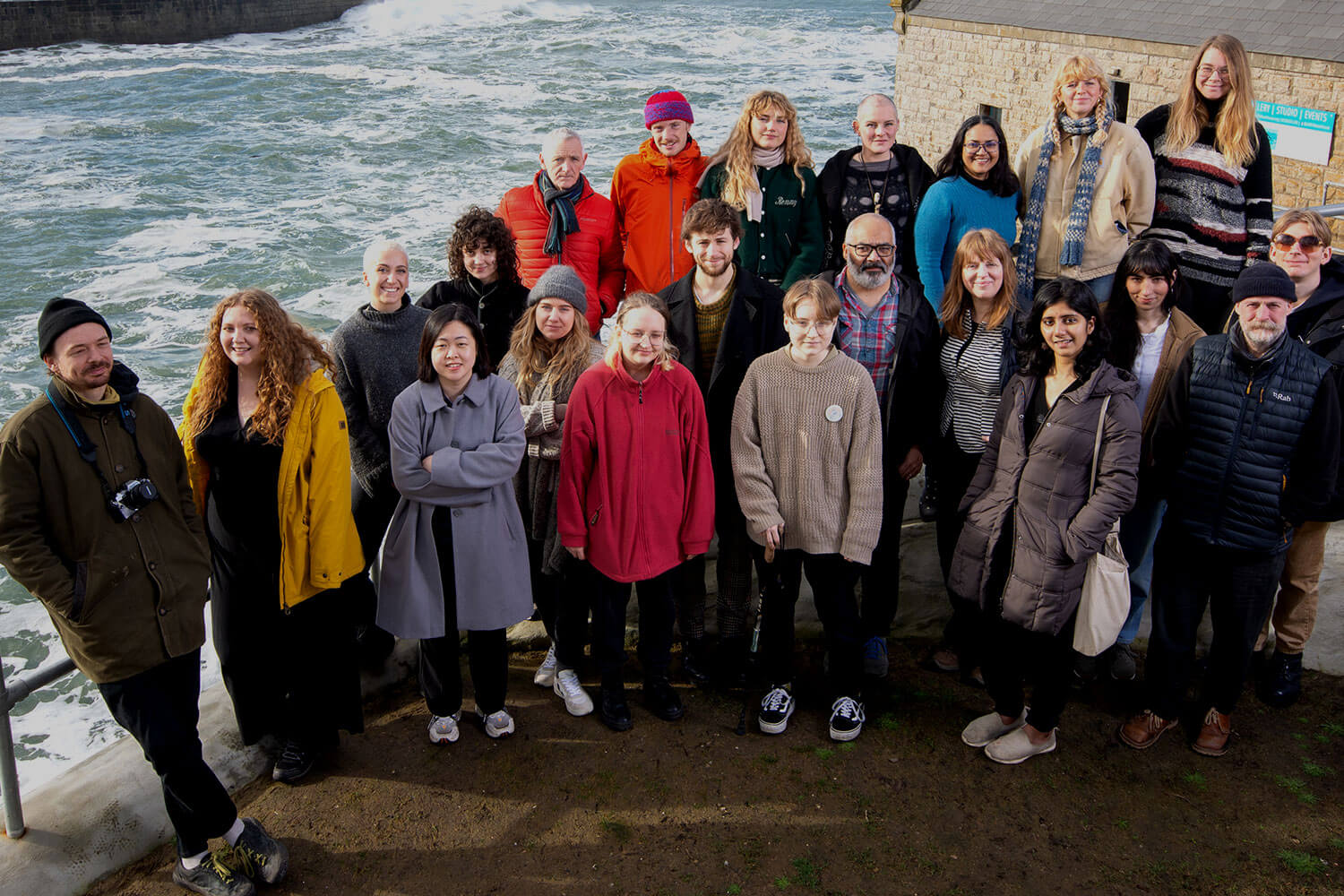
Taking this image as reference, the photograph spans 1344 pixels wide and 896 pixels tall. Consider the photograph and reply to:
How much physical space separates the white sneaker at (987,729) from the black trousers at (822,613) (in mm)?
448

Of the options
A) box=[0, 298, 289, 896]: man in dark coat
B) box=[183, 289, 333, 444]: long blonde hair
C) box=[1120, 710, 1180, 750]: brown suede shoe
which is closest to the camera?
box=[0, 298, 289, 896]: man in dark coat

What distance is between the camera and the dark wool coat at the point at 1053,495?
363 cm

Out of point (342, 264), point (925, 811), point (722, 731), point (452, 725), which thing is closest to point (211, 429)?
point (452, 725)

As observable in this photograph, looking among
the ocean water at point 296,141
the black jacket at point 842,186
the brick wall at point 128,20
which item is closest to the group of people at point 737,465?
the black jacket at point 842,186

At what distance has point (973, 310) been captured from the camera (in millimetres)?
4230

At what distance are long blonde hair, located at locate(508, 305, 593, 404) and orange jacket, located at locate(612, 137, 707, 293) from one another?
103 centimetres

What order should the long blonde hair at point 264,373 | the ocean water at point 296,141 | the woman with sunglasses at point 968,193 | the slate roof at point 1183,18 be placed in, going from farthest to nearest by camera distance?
1. the slate roof at point 1183,18
2. the ocean water at point 296,141
3. the woman with sunglasses at point 968,193
4. the long blonde hair at point 264,373

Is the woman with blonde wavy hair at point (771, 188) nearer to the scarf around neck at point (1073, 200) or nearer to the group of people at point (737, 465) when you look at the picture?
the group of people at point (737, 465)

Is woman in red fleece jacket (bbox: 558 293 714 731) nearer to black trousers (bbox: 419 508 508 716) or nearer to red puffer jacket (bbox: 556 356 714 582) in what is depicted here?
red puffer jacket (bbox: 556 356 714 582)

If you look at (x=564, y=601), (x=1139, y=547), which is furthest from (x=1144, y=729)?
(x=564, y=601)

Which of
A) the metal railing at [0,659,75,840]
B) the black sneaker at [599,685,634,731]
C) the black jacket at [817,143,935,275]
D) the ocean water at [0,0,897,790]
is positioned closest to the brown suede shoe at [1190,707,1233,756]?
the black sneaker at [599,685,634,731]

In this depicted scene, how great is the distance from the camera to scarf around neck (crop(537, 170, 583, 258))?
16.4 ft

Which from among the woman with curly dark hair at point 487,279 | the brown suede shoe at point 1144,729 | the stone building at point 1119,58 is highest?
the stone building at point 1119,58

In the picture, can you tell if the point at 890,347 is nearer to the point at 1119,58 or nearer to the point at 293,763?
the point at 293,763
